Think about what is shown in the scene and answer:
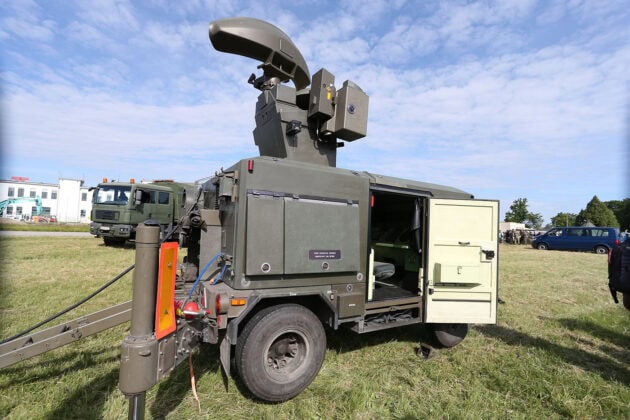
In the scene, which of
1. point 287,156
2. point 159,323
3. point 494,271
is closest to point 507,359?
point 494,271

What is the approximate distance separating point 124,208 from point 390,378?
13702 millimetres

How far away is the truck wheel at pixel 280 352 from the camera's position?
10.5 feet

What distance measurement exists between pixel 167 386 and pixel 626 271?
5.11 m

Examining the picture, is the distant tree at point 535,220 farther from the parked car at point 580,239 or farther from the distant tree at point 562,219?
the parked car at point 580,239

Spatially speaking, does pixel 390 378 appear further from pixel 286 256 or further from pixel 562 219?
pixel 562 219

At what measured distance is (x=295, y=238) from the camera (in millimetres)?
3512

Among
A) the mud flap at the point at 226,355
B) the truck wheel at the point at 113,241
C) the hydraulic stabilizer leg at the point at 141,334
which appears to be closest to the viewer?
the hydraulic stabilizer leg at the point at 141,334

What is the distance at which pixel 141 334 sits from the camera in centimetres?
214

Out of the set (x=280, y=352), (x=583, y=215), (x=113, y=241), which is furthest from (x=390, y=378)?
(x=583, y=215)

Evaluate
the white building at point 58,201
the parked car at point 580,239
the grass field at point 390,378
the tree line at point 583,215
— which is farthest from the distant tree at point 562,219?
the white building at point 58,201

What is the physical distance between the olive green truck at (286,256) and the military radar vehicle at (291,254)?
0.04ft

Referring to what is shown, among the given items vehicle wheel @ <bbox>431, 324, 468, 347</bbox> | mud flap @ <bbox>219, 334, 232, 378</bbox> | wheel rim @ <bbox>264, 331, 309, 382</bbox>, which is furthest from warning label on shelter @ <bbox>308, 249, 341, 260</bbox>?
vehicle wheel @ <bbox>431, 324, 468, 347</bbox>

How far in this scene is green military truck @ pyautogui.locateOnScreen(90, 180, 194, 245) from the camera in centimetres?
1397

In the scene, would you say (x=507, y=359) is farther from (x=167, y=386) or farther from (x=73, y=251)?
(x=73, y=251)
